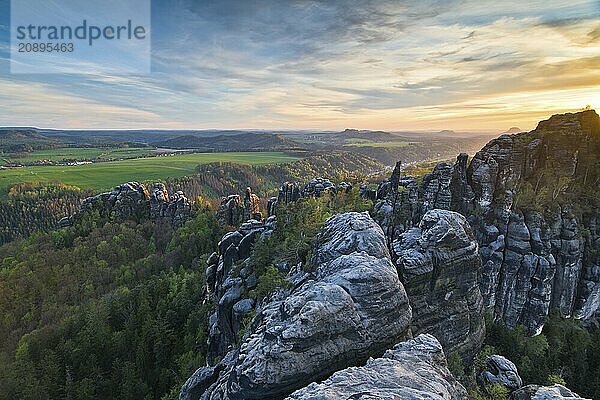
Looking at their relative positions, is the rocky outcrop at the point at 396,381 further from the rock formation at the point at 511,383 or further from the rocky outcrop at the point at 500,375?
the rocky outcrop at the point at 500,375

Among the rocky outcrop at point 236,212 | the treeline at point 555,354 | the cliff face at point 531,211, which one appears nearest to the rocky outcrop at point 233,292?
the cliff face at point 531,211

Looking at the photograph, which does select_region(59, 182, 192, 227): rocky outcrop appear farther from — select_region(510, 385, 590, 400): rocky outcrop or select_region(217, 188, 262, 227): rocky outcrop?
select_region(510, 385, 590, 400): rocky outcrop

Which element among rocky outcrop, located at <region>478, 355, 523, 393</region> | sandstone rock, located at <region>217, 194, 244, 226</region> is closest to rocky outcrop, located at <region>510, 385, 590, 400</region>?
rocky outcrop, located at <region>478, 355, 523, 393</region>

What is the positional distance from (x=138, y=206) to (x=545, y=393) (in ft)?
281

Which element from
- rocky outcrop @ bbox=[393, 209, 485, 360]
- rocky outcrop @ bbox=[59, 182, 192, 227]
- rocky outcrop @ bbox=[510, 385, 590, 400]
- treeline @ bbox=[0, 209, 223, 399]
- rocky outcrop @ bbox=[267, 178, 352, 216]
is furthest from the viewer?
rocky outcrop @ bbox=[59, 182, 192, 227]

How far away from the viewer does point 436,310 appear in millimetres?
22125

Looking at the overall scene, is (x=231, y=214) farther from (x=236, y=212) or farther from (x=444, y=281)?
(x=444, y=281)

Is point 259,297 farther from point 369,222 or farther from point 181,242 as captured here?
point 181,242

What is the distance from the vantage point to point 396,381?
11148 millimetres

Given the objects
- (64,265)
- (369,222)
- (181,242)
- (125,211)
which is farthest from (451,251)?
(125,211)

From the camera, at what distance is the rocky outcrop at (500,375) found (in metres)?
20.4

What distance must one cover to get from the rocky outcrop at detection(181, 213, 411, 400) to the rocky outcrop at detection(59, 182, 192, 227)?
71.4 meters

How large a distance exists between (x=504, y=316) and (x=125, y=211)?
77750 millimetres

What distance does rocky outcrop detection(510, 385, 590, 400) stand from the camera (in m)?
15.4
